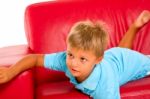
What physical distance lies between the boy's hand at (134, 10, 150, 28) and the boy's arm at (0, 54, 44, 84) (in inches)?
22.2

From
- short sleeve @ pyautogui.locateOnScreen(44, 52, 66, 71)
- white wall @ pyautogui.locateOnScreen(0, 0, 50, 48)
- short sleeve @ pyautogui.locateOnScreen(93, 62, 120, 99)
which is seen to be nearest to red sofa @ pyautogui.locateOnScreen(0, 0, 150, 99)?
short sleeve @ pyautogui.locateOnScreen(44, 52, 66, 71)

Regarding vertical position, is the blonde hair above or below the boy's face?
above

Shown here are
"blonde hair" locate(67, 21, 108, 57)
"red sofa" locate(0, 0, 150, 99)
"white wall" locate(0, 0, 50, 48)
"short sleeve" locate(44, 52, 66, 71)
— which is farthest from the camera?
"white wall" locate(0, 0, 50, 48)

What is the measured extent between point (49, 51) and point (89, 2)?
378mm

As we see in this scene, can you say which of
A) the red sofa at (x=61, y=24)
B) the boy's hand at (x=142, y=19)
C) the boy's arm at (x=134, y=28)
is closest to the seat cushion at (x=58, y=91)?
the red sofa at (x=61, y=24)

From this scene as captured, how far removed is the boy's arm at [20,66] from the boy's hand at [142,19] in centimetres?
56

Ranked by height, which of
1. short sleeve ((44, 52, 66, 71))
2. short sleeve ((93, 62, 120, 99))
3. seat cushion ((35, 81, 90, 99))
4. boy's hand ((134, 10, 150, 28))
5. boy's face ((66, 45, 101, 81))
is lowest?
seat cushion ((35, 81, 90, 99))

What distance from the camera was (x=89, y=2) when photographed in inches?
74.2

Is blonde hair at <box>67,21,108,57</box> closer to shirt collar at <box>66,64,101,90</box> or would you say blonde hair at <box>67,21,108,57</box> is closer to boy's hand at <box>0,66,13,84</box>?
shirt collar at <box>66,64,101,90</box>

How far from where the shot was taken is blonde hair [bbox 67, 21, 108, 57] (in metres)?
1.34

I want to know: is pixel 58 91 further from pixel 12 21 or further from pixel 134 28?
pixel 12 21

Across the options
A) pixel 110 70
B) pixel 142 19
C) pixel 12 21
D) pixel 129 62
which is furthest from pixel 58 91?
pixel 12 21

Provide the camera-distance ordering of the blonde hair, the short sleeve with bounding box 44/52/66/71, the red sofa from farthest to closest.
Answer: the red sofa
the short sleeve with bounding box 44/52/66/71
the blonde hair

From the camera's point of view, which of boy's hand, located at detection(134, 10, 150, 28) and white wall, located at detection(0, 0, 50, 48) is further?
white wall, located at detection(0, 0, 50, 48)
